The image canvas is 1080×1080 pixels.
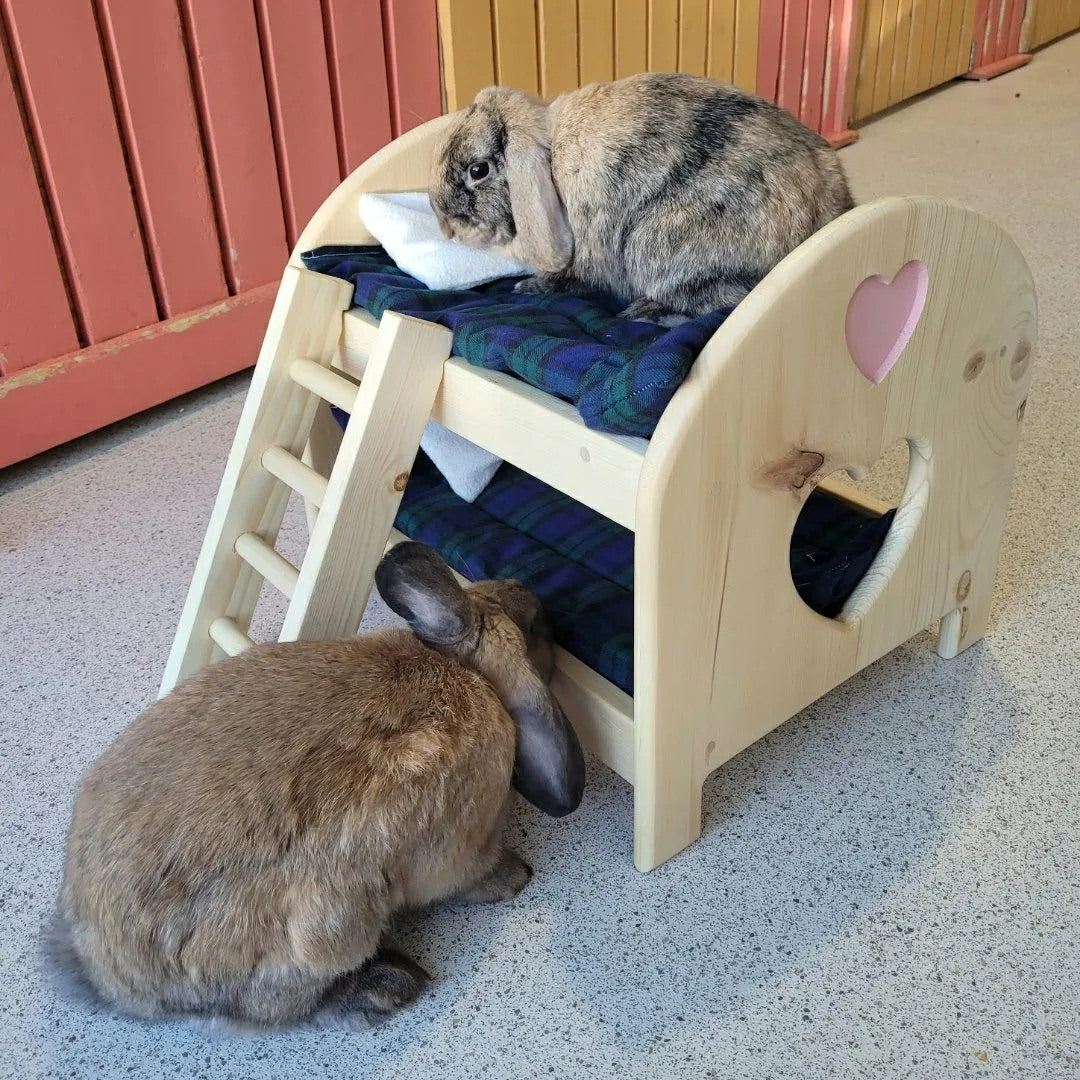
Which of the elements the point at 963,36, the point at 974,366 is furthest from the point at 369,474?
the point at 963,36

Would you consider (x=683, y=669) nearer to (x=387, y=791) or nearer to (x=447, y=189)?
(x=387, y=791)

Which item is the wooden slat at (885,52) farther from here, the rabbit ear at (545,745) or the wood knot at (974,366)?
the rabbit ear at (545,745)

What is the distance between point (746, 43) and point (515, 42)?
37.7 inches

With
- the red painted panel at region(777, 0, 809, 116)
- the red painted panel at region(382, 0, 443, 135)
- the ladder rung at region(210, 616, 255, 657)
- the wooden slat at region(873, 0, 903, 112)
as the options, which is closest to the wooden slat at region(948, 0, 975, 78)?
the wooden slat at region(873, 0, 903, 112)

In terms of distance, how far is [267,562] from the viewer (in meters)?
1.40

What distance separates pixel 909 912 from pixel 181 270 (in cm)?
176

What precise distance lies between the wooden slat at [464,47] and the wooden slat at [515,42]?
2 cm

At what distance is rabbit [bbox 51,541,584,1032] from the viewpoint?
0.97 metres

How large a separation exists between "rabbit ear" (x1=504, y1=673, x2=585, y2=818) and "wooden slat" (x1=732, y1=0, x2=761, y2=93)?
2627mm

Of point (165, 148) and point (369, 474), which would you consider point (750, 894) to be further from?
point (165, 148)

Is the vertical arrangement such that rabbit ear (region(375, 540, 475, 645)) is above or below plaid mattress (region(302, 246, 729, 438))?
below

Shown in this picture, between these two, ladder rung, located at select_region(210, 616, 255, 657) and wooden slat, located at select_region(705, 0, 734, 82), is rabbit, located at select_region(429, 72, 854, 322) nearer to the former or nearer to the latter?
ladder rung, located at select_region(210, 616, 255, 657)

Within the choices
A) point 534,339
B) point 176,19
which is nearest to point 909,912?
point 534,339

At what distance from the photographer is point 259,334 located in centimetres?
232
